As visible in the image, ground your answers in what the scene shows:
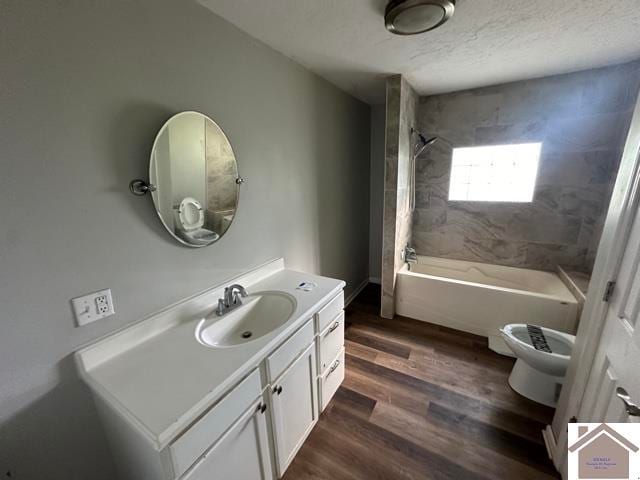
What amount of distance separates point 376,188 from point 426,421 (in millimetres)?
2504

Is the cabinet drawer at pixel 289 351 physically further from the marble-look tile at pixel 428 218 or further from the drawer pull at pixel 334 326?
the marble-look tile at pixel 428 218

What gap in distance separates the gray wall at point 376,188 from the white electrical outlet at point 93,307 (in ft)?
9.45

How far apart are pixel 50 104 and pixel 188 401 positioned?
3.46ft

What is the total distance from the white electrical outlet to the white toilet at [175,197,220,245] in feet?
1.22

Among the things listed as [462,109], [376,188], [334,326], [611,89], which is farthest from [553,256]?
[334,326]

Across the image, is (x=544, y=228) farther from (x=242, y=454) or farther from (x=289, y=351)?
(x=242, y=454)

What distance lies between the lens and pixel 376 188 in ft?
10.8

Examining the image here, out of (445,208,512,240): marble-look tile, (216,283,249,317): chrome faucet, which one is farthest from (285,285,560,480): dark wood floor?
(445,208,512,240): marble-look tile

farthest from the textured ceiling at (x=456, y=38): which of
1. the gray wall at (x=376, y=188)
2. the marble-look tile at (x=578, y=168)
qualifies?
the gray wall at (x=376, y=188)

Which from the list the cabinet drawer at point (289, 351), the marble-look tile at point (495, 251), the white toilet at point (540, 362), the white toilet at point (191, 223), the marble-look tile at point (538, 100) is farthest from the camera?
the marble-look tile at point (495, 251)

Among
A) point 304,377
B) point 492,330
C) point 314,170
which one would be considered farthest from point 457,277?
point 304,377

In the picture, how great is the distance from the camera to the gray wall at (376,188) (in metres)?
3.07

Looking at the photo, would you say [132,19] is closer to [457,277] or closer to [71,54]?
[71,54]

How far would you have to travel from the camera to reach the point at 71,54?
2.76ft
